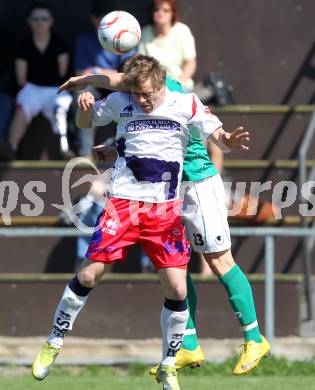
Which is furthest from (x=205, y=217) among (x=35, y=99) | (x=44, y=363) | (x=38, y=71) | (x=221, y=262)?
(x=38, y=71)

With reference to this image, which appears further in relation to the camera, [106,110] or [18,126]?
[18,126]

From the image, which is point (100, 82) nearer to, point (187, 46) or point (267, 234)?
point (267, 234)

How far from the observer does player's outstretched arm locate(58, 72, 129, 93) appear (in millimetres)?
7609

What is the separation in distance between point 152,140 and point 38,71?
439 centimetres

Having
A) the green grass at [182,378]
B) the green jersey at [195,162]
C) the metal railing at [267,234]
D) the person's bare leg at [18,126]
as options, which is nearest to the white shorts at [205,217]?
the green jersey at [195,162]

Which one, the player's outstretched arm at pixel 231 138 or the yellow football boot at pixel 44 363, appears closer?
the player's outstretched arm at pixel 231 138

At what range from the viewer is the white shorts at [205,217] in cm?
792

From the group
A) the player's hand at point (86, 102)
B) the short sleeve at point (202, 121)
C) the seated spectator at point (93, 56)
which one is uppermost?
the player's hand at point (86, 102)

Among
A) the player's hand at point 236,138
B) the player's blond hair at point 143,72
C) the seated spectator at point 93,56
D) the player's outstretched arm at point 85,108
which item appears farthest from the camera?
the seated spectator at point 93,56

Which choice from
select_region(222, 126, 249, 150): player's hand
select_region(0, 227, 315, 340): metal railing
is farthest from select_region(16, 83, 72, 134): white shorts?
select_region(222, 126, 249, 150): player's hand

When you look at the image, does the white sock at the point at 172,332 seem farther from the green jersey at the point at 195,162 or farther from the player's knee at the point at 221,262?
the green jersey at the point at 195,162

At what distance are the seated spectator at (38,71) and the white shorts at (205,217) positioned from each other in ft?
12.8

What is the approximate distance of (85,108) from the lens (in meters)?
7.68

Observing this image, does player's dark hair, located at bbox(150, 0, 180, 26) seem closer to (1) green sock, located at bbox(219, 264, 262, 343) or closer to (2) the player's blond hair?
(2) the player's blond hair
